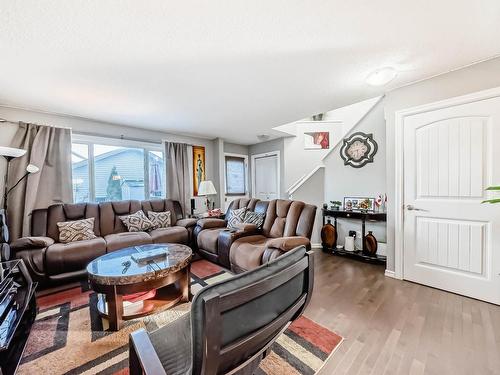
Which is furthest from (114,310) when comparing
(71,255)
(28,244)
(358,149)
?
(358,149)

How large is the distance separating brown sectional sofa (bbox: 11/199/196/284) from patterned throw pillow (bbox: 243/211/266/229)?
3.21 ft

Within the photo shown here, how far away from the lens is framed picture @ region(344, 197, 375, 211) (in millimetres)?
3428

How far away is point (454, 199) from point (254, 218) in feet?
7.48

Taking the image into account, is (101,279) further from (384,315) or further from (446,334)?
(446,334)

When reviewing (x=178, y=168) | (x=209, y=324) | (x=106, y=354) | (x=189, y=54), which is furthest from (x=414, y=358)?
(x=178, y=168)

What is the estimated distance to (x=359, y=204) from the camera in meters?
3.53

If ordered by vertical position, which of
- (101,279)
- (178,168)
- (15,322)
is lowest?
(15,322)

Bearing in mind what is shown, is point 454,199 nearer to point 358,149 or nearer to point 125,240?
point 358,149

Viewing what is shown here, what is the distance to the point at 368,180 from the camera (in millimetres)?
3486

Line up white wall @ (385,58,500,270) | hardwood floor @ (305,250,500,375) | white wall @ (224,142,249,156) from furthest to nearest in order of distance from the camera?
1. white wall @ (224,142,249,156)
2. white wall @ (385,58,500,270)
3. hardwood floor @ (305,250,500,375)

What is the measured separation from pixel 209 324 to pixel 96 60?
7.49 ft

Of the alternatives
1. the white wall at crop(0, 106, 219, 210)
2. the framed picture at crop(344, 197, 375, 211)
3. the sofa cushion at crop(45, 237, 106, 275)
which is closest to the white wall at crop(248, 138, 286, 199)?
the white wall at crop(0, 106, 219, 210)

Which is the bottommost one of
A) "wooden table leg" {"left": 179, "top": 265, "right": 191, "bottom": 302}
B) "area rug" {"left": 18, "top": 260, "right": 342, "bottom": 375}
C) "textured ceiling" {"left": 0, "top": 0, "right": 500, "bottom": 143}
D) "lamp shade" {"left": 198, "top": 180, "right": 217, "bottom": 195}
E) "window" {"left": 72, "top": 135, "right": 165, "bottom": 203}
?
"area rug" {"left": 18, "top": 260, "right": 342, "bottom": 375}

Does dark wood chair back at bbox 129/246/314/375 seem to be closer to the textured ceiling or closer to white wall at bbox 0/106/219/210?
the textured ceiling
